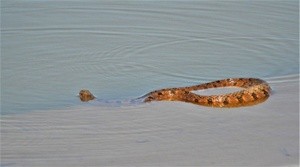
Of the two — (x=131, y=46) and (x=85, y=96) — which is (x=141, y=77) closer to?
(x=85, y=96)

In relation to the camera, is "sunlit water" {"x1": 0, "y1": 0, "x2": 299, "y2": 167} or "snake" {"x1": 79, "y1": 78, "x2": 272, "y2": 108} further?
"snake" {"x1": 79, "y1": 78, "x2": 272, "y2": 108}

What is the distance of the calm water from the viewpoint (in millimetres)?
9133

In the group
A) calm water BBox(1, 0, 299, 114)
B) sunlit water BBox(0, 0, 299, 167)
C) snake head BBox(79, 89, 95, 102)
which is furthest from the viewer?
calm water BBox(1, 0, 299, 114)

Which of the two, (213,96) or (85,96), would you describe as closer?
(85,96)

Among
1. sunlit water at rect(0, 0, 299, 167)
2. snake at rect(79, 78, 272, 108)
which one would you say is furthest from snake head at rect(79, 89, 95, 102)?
sunlit water at rect(0, 0, 299, 167)

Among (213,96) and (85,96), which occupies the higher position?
(85,96)

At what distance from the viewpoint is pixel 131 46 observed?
10.6 m

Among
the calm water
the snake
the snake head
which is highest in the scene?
the calm water

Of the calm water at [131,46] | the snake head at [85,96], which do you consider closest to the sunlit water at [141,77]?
the calm water at [131,46]

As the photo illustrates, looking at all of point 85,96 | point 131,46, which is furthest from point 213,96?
point 131,46

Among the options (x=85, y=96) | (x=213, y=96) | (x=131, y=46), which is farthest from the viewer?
(x=131, y=46)

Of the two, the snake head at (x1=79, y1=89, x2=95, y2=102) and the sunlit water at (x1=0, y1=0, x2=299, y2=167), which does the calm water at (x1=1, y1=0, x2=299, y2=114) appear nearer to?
the sunlit water at (x1=0, y1=0, x2=299, y2=167)

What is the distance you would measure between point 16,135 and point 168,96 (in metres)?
2.10

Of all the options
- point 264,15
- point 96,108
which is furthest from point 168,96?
point 264,15
